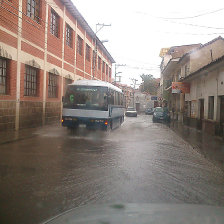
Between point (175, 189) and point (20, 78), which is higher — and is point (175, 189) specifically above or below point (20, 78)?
below

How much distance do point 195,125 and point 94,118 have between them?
9351mm

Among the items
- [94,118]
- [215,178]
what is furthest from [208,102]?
[215,178]

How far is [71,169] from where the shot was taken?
224 inches

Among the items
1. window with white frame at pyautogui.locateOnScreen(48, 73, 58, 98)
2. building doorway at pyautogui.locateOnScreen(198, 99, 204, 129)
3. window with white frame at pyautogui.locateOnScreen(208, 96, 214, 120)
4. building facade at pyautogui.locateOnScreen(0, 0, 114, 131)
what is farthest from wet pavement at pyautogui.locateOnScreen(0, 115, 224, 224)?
window with white frame at pyautogui.locateOnScreen(48, 73, 58, 98)

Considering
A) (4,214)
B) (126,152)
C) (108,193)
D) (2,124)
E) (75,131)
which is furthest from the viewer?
(75,131)

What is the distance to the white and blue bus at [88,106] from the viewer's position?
12547 millimetres

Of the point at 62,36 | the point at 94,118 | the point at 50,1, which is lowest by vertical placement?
the point at 94,118

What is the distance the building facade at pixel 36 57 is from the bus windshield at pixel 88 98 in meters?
2.79

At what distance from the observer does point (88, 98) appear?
42.0ft

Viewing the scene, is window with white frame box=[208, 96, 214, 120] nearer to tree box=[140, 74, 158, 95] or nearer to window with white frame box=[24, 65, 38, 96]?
window with white frame box=[24, 65, 38, 96]

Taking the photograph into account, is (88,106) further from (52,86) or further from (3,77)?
(52,86)

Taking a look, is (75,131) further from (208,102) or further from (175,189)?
(175,189)

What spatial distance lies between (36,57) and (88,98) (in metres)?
4.89

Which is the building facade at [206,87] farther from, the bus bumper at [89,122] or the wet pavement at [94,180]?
the wet pavement at [94,180]
